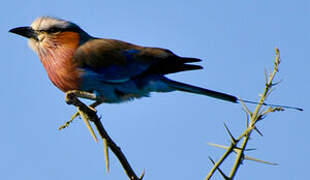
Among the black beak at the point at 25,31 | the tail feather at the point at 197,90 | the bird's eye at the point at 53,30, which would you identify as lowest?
the tail feather at the point at 197,90

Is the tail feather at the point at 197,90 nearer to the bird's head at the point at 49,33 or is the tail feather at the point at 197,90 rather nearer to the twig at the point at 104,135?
the bird's head at the point at 49,33

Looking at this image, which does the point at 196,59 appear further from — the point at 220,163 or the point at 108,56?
the point at 220,163

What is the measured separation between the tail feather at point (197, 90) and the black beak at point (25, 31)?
151 cm

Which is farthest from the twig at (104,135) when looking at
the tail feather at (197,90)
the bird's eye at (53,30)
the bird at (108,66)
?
the bird's eye at (53,30)

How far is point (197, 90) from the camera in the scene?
13.7 ft

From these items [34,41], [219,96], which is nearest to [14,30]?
[34,41]

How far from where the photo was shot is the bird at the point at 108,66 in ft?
14.4

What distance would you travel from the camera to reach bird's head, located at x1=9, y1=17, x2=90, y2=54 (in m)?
4.88

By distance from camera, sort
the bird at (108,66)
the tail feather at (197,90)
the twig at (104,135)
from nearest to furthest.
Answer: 1. the twig at (104,135)
2. the tail feather at (197,90)
3. the bird at (108,66)

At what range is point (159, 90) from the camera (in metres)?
4.39

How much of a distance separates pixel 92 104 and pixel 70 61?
59cm

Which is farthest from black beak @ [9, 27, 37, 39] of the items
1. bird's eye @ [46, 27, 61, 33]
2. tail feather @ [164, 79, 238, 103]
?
tail feather @ [164, 79, 238, 103]

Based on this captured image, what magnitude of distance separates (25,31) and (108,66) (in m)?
0.99

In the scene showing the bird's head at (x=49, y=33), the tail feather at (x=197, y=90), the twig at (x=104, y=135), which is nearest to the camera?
the twig at (x=104, y=135)
